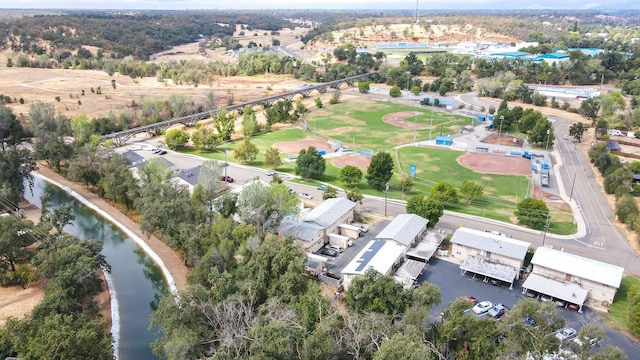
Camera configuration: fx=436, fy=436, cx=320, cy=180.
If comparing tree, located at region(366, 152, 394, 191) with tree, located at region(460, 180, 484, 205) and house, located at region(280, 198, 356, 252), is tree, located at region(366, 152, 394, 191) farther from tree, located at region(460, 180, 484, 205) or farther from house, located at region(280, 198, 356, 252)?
house, located at region(280, 198, 356, 252)

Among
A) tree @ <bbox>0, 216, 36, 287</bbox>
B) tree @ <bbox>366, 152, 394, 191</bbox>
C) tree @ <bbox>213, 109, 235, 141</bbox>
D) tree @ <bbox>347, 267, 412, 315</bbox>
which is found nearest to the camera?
tree @ <bbox>347, 267, 412, 315</bbox>

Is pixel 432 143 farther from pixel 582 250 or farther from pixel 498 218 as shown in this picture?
pixel 582 250

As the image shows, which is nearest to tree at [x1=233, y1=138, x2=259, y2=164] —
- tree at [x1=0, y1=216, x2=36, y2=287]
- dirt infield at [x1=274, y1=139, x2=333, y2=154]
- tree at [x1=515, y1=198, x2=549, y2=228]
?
dirt infield at [x1=274, y1=139, x2=333, y2=154]

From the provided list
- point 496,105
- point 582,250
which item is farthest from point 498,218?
point 496,105

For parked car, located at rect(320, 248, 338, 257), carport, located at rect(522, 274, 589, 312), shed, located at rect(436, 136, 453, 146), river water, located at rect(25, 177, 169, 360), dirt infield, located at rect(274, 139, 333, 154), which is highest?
carport, located at rect(522, 274, 589, 312)

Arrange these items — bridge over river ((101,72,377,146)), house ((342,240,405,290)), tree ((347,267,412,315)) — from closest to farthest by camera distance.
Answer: tree ((347,267,412,315))
house ((342,240,405,290))
bridge over river ((101,72,377,146))

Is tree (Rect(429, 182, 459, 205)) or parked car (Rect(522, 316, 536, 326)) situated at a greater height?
parked car (Rect(522, 316, 536, 326))

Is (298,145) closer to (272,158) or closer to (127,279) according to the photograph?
(272,158)
